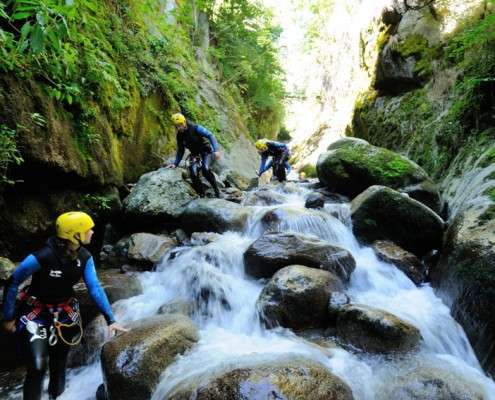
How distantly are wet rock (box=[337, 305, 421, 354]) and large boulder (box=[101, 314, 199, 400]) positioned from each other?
2.09m

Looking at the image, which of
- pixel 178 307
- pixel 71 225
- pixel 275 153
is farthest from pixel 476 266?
pixel 275 153

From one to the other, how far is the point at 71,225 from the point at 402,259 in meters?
5.80

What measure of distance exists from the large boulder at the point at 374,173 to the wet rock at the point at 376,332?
4906 millimetres

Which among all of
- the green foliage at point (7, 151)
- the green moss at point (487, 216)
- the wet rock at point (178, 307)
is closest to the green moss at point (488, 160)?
the green moss at point (487, 216)

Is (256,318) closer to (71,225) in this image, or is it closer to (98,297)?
(98,297)

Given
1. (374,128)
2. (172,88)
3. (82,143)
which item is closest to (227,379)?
(82,143)

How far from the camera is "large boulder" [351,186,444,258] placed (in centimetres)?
655

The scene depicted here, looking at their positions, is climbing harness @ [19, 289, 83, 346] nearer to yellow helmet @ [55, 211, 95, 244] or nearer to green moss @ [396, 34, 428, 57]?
yellow helmet @ [55, 211, 95, 244]

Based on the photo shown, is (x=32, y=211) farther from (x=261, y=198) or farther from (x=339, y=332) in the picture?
(x=261, y=198)

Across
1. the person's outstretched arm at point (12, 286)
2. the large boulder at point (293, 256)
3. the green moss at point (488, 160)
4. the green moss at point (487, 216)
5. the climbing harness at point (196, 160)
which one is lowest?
the large boulder at point (293, 256)

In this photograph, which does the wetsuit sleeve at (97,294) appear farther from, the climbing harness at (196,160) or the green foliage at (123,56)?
the climbing harness at (196,160)

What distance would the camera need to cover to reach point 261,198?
981 cm

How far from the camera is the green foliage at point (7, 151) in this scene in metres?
4.23

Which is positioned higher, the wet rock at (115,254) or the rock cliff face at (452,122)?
the rock cliff face at (452,122)
